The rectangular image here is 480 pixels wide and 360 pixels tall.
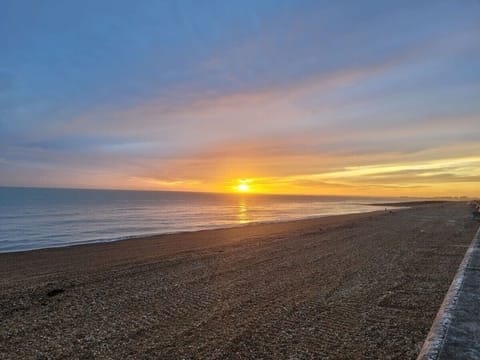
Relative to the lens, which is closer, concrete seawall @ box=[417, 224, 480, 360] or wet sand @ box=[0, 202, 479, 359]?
concrete seawall @ box=[417, 224, 480, 360]

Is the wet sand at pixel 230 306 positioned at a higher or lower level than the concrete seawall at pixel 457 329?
lower

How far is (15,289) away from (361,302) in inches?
348

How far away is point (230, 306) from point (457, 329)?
4.41 m

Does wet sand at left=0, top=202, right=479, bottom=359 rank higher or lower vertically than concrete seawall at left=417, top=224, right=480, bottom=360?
lower

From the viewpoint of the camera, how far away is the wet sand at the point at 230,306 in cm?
478

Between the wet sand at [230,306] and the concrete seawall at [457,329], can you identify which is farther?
the wet sand at [230,306]

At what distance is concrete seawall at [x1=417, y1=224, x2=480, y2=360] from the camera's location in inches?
99.3

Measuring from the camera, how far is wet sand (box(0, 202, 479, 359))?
478cm

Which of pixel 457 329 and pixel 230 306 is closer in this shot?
pixel 457 329

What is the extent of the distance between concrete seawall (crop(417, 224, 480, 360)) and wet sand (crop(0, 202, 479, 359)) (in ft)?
3.45

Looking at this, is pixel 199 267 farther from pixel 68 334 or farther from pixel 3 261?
pixel 3 261

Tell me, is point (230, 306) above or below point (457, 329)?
below

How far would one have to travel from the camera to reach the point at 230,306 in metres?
6.62

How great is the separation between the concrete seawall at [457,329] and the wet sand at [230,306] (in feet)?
3.45
